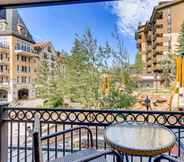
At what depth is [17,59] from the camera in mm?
3658

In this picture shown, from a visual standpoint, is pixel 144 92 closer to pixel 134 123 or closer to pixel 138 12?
pixel 138 12

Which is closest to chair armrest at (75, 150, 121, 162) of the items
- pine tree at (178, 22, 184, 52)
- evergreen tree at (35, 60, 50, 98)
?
pine tree at (178, 22, 184, 52)

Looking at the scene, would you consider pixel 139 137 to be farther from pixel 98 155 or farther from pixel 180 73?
pixel 180 73

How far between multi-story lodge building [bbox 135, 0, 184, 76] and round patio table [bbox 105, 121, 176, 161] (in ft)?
5.44

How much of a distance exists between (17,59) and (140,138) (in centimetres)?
263

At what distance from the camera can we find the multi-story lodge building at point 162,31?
3.20 m

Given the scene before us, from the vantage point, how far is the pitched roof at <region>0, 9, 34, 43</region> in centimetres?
279

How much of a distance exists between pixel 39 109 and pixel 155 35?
6.33 ft

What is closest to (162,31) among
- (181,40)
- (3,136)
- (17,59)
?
(181,40)

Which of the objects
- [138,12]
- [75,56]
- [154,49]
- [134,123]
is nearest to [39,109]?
[134,123]

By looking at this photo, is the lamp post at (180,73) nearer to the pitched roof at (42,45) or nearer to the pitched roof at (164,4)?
the pitched roof at (164,4)

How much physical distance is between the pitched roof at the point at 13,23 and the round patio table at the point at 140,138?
1.79 metres

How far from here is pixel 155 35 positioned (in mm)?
3287

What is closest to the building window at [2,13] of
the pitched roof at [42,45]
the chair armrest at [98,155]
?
the pitched roof at [42,45]
